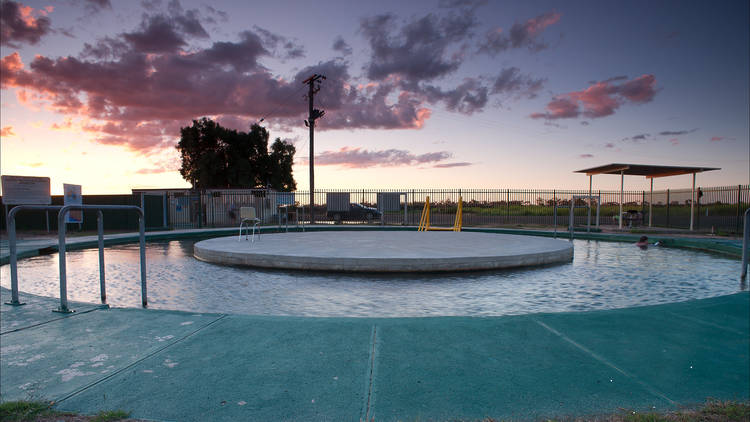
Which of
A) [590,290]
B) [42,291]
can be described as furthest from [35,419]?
[590,290]

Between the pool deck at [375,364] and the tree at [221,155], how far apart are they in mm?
39379

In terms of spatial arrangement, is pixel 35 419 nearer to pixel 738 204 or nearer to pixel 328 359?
pixel 328 359

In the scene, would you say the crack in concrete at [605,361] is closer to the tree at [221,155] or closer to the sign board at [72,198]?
the sign board at [72,198]

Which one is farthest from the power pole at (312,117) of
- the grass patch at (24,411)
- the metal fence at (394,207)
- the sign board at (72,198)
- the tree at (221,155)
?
the grass patch at (24,411)

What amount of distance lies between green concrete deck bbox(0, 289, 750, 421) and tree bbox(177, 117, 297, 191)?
39343mm

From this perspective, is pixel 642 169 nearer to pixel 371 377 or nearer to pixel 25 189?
pixel 371 377

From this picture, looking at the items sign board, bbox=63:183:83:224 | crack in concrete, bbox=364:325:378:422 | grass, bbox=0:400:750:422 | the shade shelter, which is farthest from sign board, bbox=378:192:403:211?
grass, bbox=0:400:750:422

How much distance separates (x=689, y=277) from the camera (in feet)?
24.4

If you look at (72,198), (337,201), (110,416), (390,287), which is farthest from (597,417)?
(337,201)

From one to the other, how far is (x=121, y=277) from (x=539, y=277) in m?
7.84

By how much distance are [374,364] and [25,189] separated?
19.9 metres

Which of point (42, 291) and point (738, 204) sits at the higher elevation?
point (738, 204)

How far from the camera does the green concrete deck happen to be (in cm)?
221

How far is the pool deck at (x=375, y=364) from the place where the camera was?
221cm
